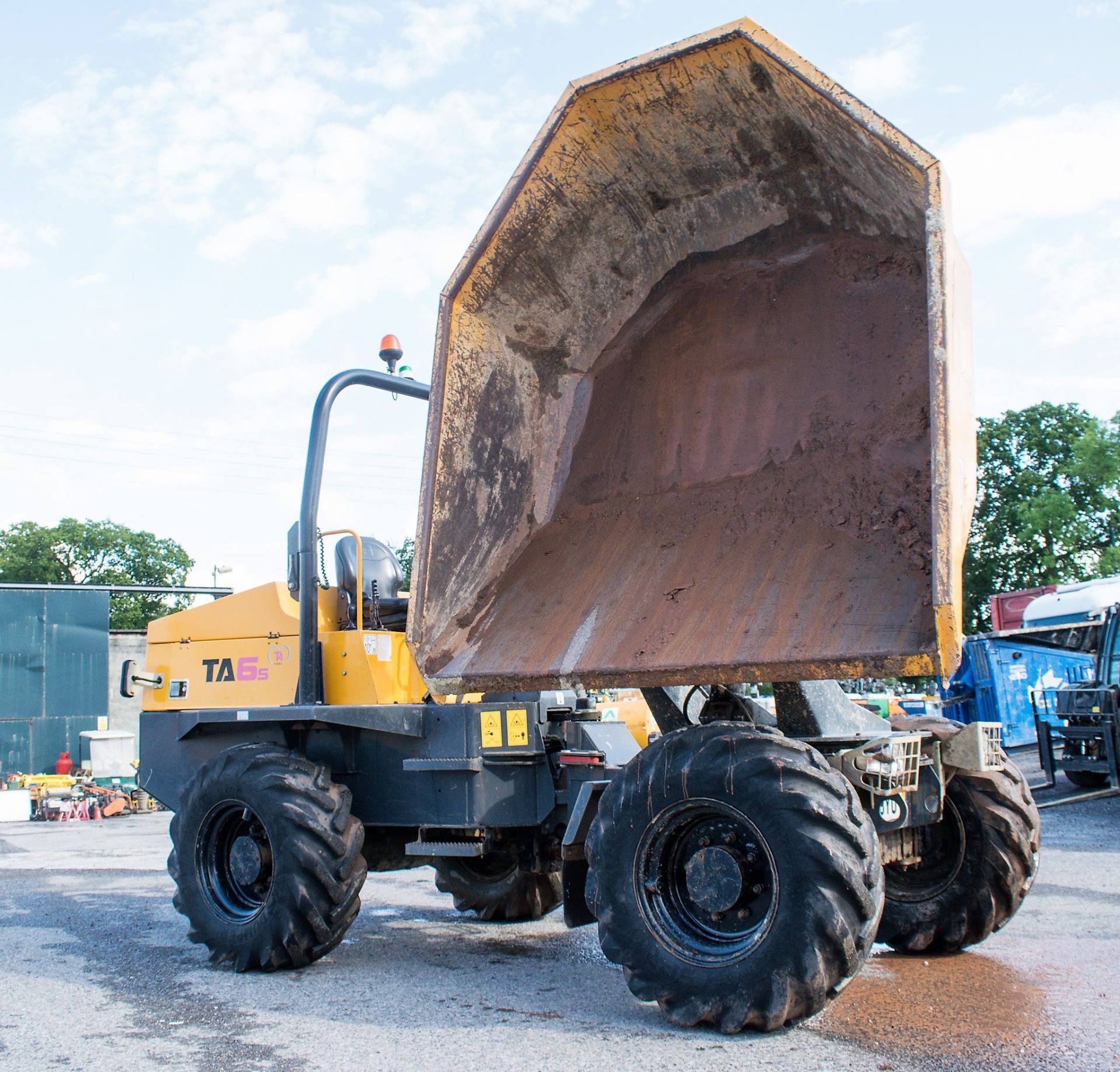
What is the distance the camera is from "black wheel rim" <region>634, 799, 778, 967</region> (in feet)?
14.4

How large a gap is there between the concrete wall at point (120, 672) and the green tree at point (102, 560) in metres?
39.9

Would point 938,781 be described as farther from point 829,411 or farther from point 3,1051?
point 3,1051

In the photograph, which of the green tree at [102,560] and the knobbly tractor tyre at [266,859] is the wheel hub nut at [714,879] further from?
the green tree at [102,560]

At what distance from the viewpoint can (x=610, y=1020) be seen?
4.54 meters

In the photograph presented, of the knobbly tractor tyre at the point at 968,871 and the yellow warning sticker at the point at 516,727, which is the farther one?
the yellow warning sticker at the point at 516,727

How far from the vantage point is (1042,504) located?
4412 cm

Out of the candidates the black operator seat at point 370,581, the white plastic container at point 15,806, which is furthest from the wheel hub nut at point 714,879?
the white plastic container at point 15,806

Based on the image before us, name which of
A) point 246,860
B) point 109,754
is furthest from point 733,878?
point 109,754

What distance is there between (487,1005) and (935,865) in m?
2.41

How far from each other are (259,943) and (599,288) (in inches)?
156

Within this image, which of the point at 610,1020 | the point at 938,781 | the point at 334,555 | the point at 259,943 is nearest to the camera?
the point at 610,1020

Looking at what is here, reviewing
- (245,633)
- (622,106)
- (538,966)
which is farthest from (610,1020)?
(622,106)

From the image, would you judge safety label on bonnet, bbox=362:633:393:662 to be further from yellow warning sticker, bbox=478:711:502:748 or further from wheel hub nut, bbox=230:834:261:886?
wheel hub nut, bbox=230:834:261:886

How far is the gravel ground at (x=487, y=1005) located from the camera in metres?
4.02
